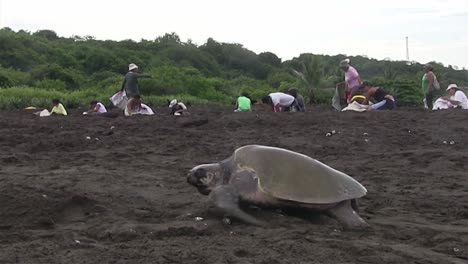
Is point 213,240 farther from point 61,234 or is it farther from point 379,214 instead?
point 379,214

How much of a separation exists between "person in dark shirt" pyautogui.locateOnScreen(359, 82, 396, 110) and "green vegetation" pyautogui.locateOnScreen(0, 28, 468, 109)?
1177cm

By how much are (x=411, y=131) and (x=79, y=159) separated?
4748 millimetres

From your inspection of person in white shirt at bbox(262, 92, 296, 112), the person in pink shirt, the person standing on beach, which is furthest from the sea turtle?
the person standing on beach

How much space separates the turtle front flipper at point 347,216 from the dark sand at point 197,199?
0.05m

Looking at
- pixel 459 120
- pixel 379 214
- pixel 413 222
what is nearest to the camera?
pixel 413 222

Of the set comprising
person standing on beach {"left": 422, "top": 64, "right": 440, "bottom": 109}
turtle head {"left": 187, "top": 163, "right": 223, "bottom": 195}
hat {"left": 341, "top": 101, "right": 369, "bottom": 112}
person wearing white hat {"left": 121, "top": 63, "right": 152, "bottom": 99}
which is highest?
person wearing white hat {"left": 121, "top": 63, "right": 152, "bottom": 99}

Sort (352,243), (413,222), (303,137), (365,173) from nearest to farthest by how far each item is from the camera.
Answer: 1. (352,243)
2. (413,222)
3. (365,173)
4. (303,137)

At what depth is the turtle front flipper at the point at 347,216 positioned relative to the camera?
372 cm

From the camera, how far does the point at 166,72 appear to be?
36.7 metres

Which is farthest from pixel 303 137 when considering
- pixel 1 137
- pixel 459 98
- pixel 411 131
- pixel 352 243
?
pixel 459 98

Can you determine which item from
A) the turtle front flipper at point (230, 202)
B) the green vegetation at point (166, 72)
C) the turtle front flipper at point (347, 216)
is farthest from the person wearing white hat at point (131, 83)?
the turtle front flipper at point (347, 216)

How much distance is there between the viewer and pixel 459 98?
45.0 feet

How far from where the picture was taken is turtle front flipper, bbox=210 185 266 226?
12.2 feet

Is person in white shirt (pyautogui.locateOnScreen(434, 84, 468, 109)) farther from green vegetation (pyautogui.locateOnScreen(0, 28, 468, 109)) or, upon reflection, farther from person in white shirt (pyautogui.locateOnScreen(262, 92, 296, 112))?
green vegetation (pyautogui.locateOnScreen(0, 28, 468, 109))
